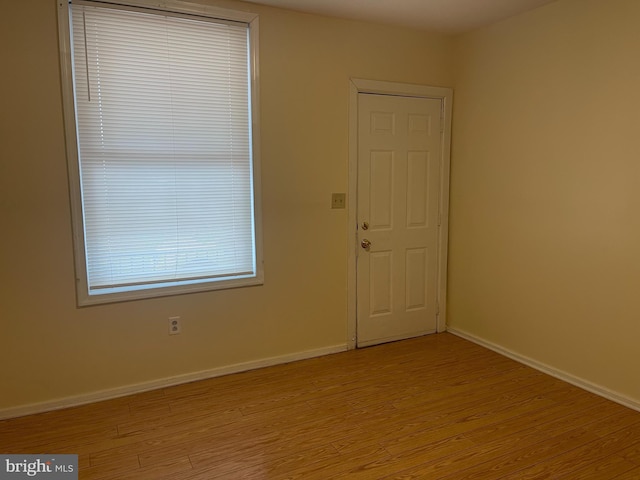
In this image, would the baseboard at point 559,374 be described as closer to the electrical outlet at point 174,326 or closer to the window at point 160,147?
the window at point 160,147

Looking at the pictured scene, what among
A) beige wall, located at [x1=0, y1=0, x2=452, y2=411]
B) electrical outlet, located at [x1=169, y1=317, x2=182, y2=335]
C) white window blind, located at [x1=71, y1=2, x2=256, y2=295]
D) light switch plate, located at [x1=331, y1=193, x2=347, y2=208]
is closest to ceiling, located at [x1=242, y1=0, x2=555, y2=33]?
beige wall, located at [x1=0, y1=0, x2=452, y2=411]

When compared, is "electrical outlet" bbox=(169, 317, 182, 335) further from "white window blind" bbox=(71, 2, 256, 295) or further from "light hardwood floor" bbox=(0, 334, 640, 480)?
"light hardwood floor" bbox=(0, 334, 640, 480)

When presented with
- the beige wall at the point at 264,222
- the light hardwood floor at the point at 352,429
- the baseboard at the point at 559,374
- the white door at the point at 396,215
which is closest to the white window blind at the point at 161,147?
the beige wall at the point at 264,222

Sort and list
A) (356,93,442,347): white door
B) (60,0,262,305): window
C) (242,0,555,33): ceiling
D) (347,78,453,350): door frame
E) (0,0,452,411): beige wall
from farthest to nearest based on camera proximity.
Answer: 1. (356,93,442,347): white door
2. (347,78,453,350): door frame
3. (242,0,555,33): ceiling
4. (60,0,262,305): window
5. (0,0,452,411): beige wall

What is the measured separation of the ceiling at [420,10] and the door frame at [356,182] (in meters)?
0.44

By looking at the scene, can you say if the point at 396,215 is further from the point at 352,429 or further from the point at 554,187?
the point at 352,429

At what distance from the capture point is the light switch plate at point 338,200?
11.0 feet

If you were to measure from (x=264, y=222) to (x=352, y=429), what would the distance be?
4.78 ft

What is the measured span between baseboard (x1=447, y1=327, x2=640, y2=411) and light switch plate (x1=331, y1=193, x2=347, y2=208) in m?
1.59

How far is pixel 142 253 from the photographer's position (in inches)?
112

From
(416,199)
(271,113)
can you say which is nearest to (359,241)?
(416,199)

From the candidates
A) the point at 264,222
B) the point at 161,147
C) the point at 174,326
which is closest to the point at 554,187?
the point at 264,222

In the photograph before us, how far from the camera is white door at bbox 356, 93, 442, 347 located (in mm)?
3473

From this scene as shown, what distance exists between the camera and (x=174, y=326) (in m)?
2.96
